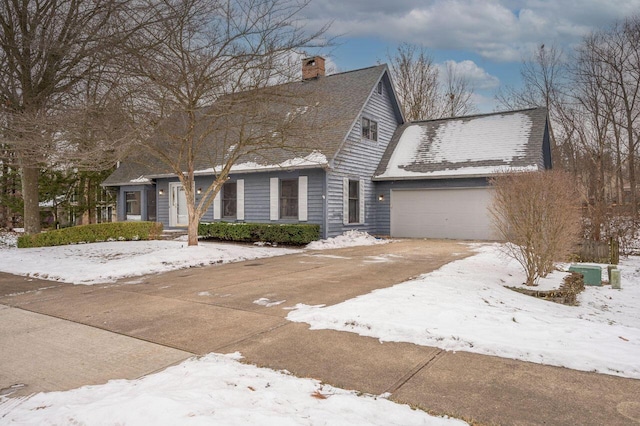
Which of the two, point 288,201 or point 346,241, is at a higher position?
point 288,201

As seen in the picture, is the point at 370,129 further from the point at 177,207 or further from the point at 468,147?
the point at 177,207

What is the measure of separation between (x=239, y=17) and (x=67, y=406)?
8798mm

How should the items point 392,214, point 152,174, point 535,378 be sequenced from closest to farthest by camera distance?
point 535,378, point 392,214, point 152,174

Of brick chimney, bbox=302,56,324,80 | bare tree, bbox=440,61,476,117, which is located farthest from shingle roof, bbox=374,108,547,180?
bare tree, bbox=440,61,476,117

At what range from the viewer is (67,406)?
2.71m

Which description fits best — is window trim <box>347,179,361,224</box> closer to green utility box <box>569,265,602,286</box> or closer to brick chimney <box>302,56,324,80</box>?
brick chimney <box>302,56,324,80</box>

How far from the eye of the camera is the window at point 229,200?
16.8 metres

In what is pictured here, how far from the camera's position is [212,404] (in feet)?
8.60

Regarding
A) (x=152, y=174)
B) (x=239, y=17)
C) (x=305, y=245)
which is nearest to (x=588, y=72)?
(x=305, y=245)

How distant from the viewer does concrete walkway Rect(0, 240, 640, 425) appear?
9.19 ft

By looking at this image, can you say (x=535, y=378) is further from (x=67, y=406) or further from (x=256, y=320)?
(x=67, y=406)

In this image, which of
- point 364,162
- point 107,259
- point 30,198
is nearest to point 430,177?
point 364,162

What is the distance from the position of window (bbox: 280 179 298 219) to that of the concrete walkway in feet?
27.2

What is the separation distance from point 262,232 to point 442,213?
7079 millimetres
